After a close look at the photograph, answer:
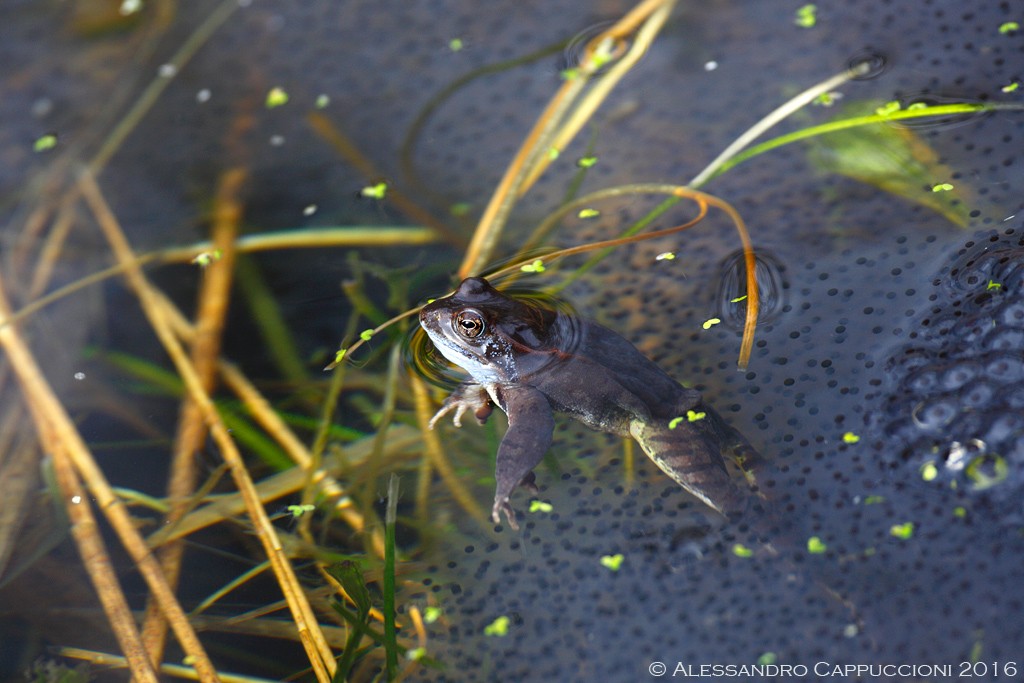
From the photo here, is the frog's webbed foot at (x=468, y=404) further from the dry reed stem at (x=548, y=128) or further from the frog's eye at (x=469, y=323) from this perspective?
the dry reed stem at (x=548, y=128)

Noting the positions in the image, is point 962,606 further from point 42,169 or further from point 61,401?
point 42,169

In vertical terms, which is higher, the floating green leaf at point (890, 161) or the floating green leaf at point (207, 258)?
the floating green leaf at point (207, 258)

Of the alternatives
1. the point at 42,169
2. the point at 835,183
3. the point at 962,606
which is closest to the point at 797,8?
the point at 835,183

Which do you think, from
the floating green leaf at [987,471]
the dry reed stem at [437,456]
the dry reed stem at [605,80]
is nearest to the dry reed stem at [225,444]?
the dry reed stem at [437,456]

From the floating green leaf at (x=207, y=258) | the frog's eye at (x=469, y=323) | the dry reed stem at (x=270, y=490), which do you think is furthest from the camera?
the floating green leaf at (x=207, y=258)

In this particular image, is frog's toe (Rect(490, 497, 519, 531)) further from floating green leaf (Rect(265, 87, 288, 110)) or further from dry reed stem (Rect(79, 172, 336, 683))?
floating green leaf (Rect(265, 87, 288, 110))

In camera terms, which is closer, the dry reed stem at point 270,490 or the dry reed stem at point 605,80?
the dry reed stem at point 270,490

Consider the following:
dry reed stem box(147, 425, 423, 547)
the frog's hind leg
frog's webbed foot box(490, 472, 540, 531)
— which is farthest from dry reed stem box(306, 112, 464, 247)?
the frog's hind leg
